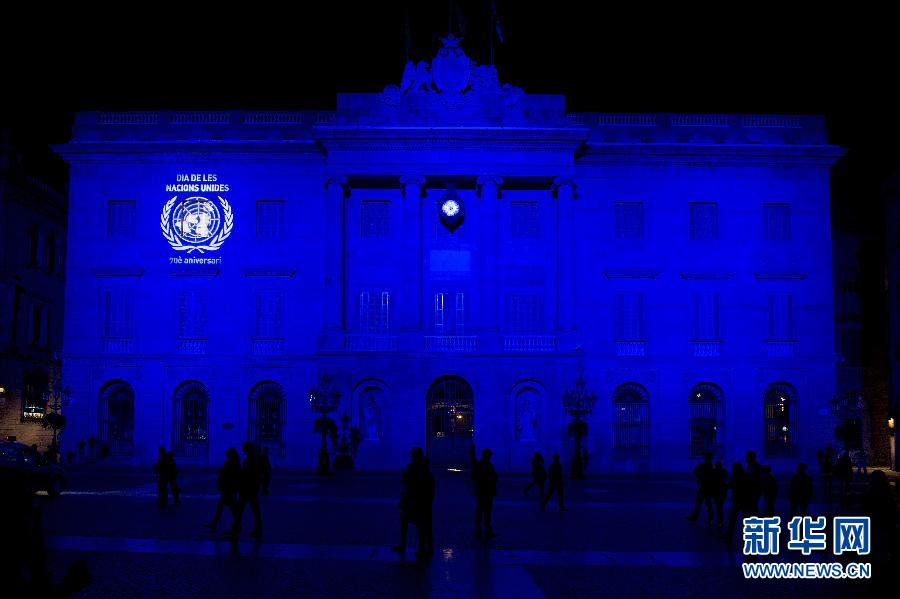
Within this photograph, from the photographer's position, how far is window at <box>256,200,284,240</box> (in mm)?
43469

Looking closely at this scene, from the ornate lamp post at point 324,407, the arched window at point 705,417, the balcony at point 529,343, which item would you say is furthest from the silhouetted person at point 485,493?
the arched window at point 705,417

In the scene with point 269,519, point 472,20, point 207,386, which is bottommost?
point 269,519

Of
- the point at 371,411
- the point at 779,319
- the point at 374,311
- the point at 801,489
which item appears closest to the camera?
the point at 801,489

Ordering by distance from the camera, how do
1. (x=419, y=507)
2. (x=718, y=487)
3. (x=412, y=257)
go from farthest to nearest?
(x=412, y=257), (x=718, y=487), (x=419, y=507)

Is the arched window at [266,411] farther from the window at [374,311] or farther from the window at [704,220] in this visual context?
the window at [704,220]

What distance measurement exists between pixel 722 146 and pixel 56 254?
3683 cm

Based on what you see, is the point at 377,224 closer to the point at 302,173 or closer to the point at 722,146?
the point at 302,173

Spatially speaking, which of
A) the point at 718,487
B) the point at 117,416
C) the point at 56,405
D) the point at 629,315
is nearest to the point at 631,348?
the point at 629,315

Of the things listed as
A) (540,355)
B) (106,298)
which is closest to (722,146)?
(540,355)

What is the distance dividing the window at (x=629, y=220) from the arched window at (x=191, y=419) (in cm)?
2134

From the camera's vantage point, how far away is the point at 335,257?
41906 millimetres

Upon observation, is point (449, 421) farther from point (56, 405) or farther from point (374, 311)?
point (56, 405)

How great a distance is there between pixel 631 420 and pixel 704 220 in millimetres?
10348

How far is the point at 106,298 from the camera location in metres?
43.5
